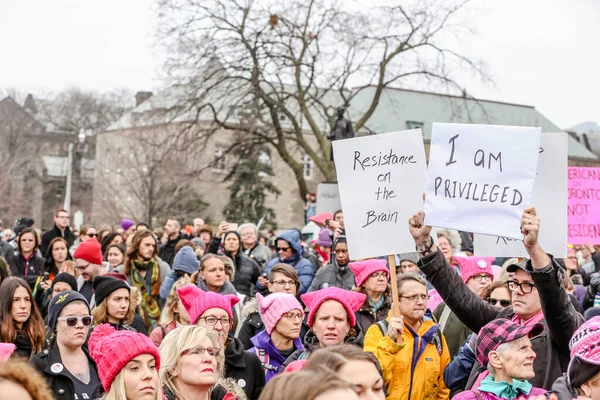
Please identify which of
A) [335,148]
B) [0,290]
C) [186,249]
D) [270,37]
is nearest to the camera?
[335,148]

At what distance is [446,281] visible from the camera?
584 cm

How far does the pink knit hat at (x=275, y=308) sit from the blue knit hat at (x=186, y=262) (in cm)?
323

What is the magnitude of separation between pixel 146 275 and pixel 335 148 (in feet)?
16.0

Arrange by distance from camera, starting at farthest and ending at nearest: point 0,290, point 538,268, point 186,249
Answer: point 186,249 < point 0,290 < point 538,268

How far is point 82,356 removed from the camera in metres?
6.73

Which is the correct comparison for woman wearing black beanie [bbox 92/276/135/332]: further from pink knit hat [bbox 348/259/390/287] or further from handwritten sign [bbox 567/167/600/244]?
handwritten sign [bbox 567/167/600/244]

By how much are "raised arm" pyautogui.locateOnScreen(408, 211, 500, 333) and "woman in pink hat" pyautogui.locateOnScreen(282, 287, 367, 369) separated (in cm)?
98

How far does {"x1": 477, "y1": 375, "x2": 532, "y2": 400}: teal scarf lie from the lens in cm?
511

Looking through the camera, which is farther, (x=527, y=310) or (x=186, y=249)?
(x=186, y=249)

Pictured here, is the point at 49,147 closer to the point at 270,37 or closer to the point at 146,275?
the point at 270,37

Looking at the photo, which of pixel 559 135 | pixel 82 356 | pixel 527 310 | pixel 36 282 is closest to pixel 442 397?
pixel 527 310

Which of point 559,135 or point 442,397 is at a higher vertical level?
point 559,135

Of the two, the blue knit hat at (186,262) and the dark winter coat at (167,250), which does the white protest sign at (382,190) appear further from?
the dark winter coat at (167,250)

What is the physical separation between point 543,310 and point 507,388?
51 centimetres
